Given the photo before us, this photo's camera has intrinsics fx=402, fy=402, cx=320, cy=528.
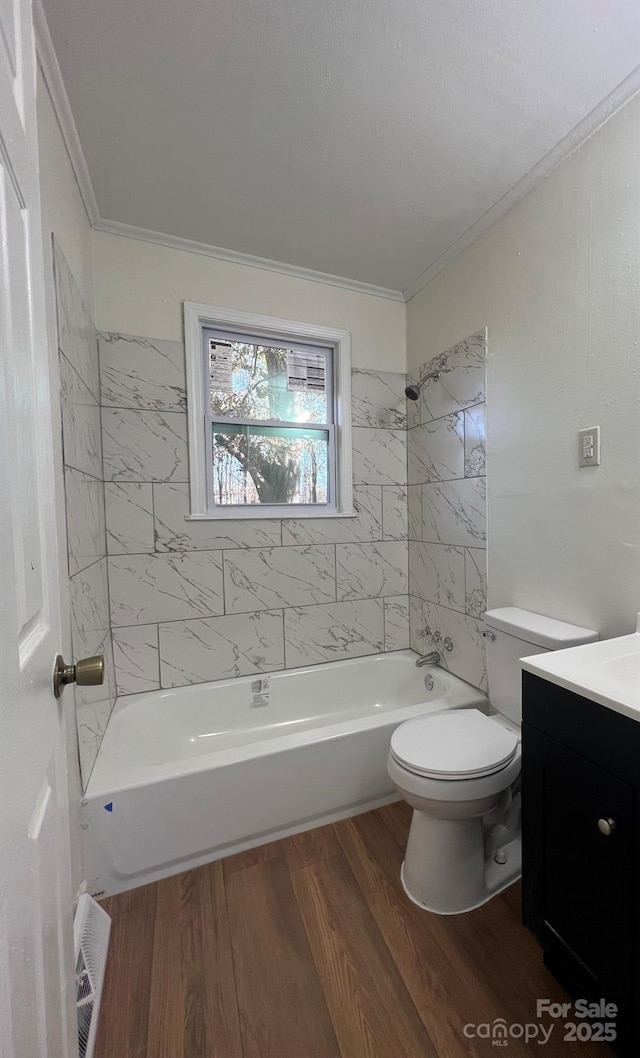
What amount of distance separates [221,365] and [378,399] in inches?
35.3

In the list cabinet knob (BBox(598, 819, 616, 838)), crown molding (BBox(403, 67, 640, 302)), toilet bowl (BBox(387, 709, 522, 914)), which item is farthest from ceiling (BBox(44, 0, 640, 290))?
toilet bowl (BBox(387, 709, 522, 914))

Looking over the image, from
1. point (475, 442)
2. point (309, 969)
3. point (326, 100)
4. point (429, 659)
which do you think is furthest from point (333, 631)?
point (326, 100)

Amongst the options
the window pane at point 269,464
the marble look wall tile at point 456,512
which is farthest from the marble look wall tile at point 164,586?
the marble look wall tile at point 456,512

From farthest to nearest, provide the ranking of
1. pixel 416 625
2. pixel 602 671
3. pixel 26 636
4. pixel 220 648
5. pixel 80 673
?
pixel 416 625
pixel 220 648
pixel 602 671
pixel 80 673
pixel 26 636

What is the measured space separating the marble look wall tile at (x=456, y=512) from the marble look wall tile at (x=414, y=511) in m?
0.04

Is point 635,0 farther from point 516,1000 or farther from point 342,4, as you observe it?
point 516,1000

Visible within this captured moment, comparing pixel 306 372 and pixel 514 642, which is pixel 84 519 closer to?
pixel 306 372

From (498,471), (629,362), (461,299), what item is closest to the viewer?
(629,362)

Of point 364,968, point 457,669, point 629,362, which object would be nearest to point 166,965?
point 364,968

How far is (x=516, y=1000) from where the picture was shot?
3.32 feet

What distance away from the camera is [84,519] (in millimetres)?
1479

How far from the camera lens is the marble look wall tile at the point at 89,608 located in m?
1.27

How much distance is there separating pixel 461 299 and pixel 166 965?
8.84 ft

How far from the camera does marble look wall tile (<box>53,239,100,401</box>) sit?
4.04ft
